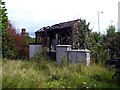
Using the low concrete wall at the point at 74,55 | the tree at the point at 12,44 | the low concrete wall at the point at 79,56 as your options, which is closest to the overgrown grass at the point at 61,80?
the low concrete wall at the point at 79,56

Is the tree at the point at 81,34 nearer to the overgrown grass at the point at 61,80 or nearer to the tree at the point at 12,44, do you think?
the tree at the point at 12,44

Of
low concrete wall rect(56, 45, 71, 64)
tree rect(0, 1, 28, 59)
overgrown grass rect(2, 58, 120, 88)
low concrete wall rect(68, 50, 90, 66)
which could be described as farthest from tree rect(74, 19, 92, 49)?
overgrown grass rect(2, 58, 120, 88)

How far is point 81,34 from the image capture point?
20094 millimetres

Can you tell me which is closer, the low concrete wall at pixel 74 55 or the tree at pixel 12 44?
the low concrete wall at pixel 74 55

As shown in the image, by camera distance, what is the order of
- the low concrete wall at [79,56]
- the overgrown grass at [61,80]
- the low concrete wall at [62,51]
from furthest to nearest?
the low concrete wall at [62,51]
the low concrete wall at [79,56]
the overgrown grass at [61,80]

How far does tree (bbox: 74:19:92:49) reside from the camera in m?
19.6

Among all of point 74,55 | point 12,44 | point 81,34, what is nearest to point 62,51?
point 74,55

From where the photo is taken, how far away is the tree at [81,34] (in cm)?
1956

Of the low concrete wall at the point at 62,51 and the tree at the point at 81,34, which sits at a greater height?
the tree at the point at 81,34

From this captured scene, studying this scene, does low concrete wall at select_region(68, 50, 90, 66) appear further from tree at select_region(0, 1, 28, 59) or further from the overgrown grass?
tree at select_region(0, 1, 28, 59)

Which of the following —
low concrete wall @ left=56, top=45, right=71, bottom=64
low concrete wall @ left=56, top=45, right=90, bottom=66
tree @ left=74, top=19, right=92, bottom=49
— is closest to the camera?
low concrete wall @ left=56, top=45, right=90, bottom=66

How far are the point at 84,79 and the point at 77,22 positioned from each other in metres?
11.7

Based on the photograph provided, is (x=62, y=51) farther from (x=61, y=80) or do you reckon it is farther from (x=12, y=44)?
(x=12, y=44)

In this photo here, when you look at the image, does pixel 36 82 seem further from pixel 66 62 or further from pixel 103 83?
pixel 66 62
